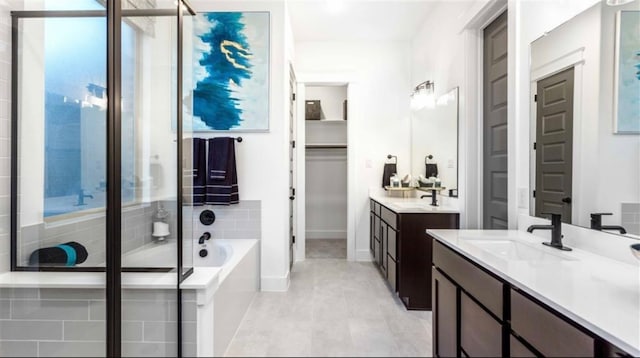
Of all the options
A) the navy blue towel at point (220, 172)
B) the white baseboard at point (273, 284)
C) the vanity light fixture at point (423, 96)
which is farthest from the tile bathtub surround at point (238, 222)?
the vanity light fixture at point (423, 96)

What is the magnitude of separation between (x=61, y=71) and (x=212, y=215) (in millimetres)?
1432

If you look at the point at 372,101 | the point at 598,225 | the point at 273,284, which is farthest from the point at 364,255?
the point at 598,225

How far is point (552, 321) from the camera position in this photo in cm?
72

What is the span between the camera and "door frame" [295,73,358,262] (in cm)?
336

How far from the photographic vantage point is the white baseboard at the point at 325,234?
4.54 m

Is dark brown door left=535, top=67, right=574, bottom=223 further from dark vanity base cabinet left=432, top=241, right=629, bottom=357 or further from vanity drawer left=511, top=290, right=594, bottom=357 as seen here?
vanity drawer left=511, top=290, right=594, bottom=357

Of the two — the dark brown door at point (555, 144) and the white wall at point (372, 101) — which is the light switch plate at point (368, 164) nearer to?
the white wall at point (372, 101)

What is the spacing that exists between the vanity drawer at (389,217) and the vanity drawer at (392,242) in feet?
0.18

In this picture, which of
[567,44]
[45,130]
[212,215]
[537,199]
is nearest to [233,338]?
[212,215]

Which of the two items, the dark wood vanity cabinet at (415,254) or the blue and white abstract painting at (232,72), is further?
the blue and white abstract painting at (232,72)

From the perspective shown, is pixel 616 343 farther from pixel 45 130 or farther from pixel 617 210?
pixel 45 130

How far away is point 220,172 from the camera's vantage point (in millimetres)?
2404

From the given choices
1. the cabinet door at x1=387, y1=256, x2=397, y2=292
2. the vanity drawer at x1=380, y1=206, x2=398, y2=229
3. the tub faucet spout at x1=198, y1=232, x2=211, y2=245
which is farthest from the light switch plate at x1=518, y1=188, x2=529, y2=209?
the tub faucet spout at x1=198, y1=232, x2=211, y2=245

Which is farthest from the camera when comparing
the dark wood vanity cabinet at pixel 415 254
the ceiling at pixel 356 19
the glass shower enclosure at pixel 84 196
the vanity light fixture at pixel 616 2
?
the ceiling at pixel 356 19
